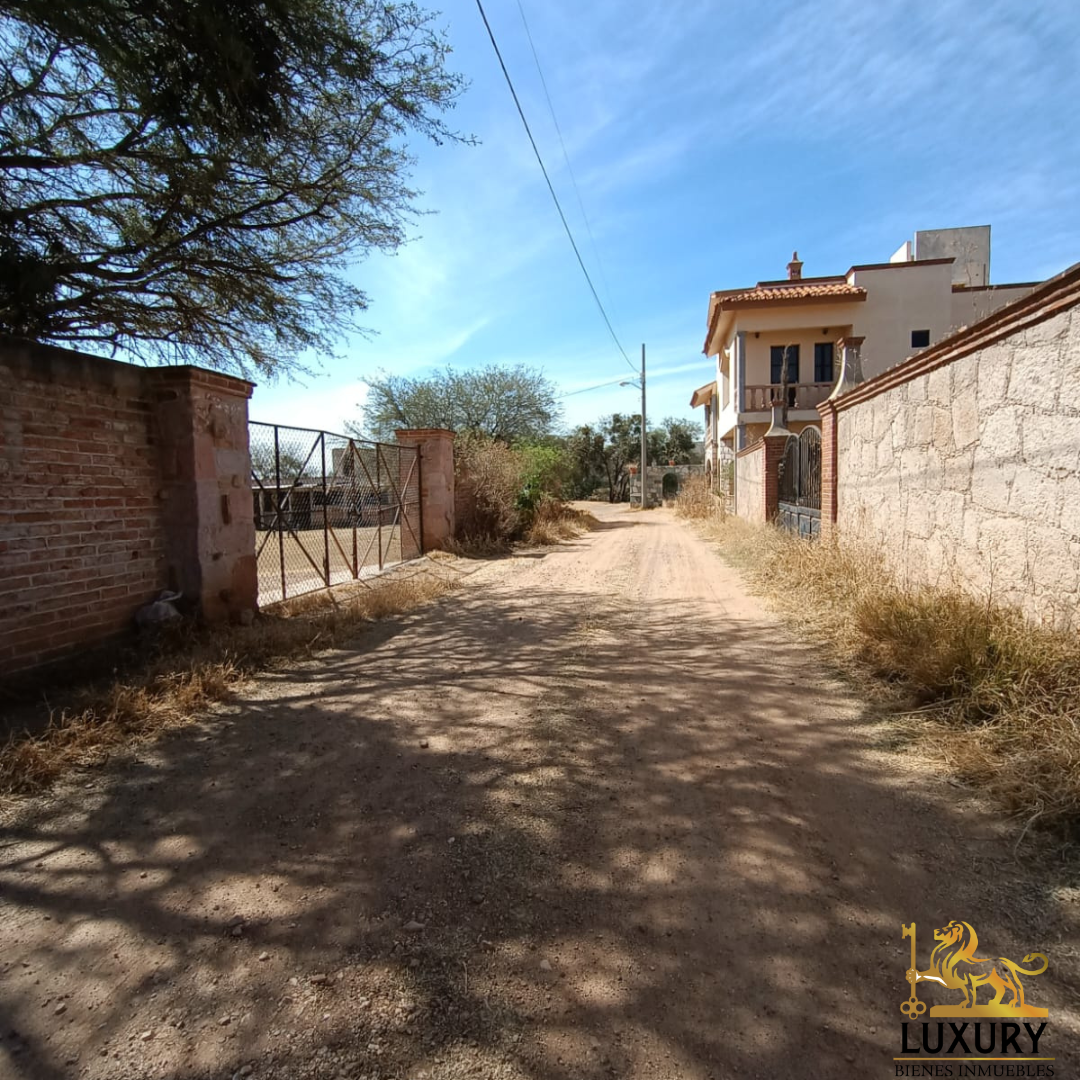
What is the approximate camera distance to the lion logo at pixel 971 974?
170cm

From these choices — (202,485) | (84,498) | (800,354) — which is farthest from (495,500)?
(800,354)

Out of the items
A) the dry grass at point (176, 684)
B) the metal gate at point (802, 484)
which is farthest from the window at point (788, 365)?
the dry grass at point (176, 684)

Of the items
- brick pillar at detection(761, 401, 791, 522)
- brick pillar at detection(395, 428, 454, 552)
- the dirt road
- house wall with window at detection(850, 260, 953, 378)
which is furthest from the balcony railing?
the dirt road

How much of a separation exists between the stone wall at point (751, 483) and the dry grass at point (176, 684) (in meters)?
8.63

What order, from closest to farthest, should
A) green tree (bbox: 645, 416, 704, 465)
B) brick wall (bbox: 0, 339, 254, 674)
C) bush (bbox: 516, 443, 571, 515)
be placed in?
brick wall (bbox: 0, 339, 254, 674)
bush (bbox: 516, 443, 571, 515)
green tree (bbox: 645, 416, 704, 465)

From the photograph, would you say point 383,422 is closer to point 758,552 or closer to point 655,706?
point 758,552

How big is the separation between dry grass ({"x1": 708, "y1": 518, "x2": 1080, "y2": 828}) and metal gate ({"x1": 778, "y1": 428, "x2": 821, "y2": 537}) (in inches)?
158

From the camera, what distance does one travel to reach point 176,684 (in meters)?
4.19

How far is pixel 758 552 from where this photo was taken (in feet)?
32.2

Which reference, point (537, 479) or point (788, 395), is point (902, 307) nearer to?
point (788, 395)

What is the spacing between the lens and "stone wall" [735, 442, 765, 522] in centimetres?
1282

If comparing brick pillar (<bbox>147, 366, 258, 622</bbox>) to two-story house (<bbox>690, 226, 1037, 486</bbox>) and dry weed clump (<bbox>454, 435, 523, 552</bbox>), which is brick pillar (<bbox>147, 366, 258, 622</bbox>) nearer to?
dry weed clump (<bbox>454, 435, 523, 552</bbox>)

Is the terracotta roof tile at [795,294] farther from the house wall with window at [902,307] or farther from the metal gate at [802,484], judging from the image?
the metal gate at [802,484]

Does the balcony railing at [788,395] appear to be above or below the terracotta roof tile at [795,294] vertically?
below
